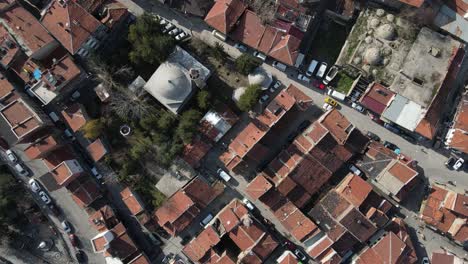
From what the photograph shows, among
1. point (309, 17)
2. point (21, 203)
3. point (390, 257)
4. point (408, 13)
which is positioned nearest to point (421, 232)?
point (390, 257)

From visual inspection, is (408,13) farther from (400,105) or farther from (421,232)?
(421,232)

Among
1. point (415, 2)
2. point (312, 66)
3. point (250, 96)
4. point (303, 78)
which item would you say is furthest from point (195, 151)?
point (415, 2)

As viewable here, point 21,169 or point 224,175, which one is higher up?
point 224,175

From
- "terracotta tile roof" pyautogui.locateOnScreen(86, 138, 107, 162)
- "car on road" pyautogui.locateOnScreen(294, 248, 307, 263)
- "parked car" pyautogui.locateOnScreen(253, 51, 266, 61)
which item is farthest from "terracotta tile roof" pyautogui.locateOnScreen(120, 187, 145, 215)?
"parked car" pyautogui.locateOnScreen(253, 51, 266, 61)

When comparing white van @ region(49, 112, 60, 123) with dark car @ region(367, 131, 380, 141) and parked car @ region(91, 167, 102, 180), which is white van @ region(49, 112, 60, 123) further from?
dark car @ region(367, 131, 380, 141)

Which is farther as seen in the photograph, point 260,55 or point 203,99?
point 260,55

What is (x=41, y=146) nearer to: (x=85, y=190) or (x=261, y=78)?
(x=85, y=190)
